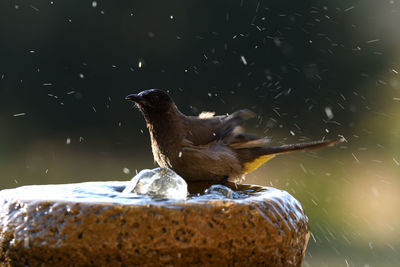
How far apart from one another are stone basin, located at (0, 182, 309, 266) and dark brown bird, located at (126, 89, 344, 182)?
132 centimetres

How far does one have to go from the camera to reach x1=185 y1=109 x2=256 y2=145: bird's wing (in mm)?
4215

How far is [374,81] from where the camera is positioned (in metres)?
8.69

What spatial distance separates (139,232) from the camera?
2.43 meters

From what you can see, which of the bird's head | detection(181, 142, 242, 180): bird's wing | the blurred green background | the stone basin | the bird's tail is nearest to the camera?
the stone basin

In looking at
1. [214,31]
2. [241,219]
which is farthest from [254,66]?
[241,219]

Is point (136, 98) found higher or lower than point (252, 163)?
higher

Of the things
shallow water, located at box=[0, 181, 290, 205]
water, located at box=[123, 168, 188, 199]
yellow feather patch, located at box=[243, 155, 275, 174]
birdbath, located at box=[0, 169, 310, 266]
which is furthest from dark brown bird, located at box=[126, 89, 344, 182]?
birdbath, located at box=[0, 169, 310, 266]

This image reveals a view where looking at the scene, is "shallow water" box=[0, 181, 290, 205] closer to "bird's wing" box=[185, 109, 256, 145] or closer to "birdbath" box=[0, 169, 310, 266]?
"birdbath" box=[0, 169, 310, 266]

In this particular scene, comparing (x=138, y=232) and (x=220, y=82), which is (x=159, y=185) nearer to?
(x=138, y=232)

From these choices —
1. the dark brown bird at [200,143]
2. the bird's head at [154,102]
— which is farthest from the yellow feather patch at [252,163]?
the bird's head at [154,102]

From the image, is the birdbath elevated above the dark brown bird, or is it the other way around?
the birdbath

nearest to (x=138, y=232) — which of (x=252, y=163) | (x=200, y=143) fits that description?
(x=200, y=143)

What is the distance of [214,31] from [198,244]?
6693mm

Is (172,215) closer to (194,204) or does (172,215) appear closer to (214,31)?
(194,204)
